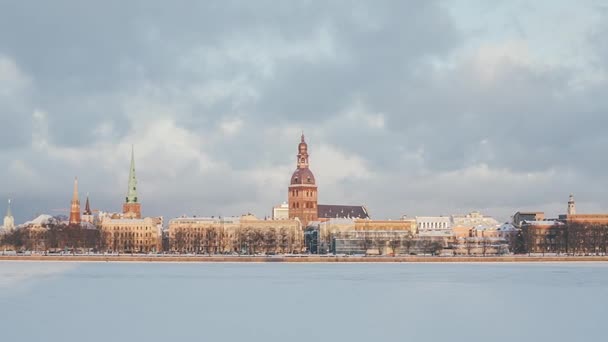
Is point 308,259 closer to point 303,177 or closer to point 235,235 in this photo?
point 235,235

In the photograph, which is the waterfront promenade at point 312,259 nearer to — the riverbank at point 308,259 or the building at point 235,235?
the riverbank at point 308,259

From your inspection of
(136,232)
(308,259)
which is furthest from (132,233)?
(308,259)

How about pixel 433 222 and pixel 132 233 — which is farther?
pixel 433 222

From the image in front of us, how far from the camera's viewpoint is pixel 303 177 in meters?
160

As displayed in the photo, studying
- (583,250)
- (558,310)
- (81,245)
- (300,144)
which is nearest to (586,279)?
(558,310)

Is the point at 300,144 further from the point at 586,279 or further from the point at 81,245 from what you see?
the point at 586,279

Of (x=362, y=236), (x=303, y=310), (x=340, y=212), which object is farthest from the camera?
(x=340, y=212)

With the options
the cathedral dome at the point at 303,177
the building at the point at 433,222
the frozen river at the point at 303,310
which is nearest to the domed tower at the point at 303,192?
the cathedral dome at the point at 303,177

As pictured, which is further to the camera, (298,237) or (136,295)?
(298,237)

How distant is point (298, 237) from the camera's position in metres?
146

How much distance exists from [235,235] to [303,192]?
65.1ft

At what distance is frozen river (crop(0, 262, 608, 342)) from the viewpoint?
87.6ft

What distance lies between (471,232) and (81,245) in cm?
6428

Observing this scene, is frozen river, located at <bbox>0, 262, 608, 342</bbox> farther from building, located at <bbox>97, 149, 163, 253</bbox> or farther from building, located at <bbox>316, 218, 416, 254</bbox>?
building, located at <bbox>97, 149, 163, 253</bbox>
